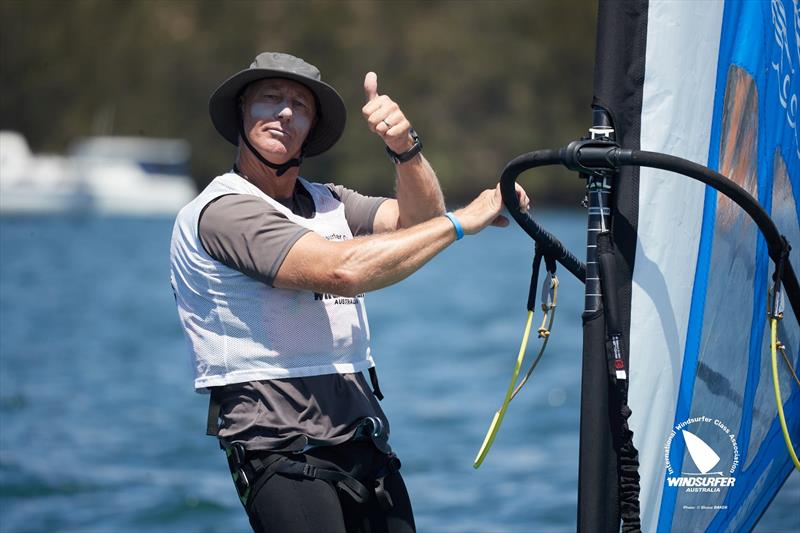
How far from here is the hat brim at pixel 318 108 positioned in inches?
128

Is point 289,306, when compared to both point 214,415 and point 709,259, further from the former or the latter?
point 709,259

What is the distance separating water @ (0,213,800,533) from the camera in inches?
352

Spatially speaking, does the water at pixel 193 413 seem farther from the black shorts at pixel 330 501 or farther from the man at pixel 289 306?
the man at pixel 289 306

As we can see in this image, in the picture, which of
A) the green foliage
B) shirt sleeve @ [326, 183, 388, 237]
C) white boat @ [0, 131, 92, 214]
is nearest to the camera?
shirt sleeve @ [326, 183, 388, 237]

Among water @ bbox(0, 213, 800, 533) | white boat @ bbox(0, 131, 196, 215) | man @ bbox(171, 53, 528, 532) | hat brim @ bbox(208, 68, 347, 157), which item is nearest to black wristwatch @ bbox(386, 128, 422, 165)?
man @ bbox(171, 53, 528, 532)

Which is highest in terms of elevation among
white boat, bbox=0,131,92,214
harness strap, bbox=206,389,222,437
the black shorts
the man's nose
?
white boat, bbox=0,131,92,214

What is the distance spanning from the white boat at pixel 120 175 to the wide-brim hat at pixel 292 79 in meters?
51.2

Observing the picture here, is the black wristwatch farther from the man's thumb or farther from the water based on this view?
the water

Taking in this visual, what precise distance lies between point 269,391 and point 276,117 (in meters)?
0.74

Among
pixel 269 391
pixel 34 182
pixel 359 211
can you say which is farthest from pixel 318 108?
pixel 34 182

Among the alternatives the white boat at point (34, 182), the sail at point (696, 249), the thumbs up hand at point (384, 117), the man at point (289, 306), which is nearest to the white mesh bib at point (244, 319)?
the man at point (289, 306)

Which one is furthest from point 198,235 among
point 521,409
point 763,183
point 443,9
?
point 443,9

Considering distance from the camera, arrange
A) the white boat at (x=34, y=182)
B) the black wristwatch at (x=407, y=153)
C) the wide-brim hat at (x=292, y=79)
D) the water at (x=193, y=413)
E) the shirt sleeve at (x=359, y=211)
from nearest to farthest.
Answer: the wide-brim hat at (x=292, y=79), the black wristwatch at (x=407, y=153), the shirt sleeve at (x=359, y=211), the water at (x=193, y=413), the white boat at (x=34, y=182)

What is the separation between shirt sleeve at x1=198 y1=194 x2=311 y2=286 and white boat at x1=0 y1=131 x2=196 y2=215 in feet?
169
